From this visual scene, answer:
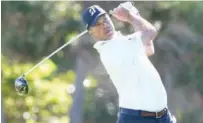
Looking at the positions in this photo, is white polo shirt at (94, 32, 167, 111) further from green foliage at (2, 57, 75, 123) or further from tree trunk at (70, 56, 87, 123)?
green foliage at (2, 57, 75, 123)

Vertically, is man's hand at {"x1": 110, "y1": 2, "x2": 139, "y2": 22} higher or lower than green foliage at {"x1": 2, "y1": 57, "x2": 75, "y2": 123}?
lower

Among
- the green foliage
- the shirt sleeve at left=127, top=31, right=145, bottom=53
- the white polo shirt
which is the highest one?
the green foliage

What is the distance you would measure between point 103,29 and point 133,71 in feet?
0.65

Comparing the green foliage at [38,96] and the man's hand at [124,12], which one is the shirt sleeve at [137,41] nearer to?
the man's hand at [124,12]

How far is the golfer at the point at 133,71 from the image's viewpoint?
8.48 ft

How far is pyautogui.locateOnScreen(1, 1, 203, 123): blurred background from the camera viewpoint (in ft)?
20.2

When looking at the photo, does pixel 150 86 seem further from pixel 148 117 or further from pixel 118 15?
pixel 118 15

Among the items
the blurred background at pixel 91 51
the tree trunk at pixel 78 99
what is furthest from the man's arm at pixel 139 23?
the tree trunk at pixel 78 99

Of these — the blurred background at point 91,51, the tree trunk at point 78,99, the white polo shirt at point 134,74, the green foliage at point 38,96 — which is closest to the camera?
the white polo shirt at point 134,74

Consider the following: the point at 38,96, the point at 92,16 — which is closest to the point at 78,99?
the point at 38,96

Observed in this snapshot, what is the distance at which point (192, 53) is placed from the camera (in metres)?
6.43

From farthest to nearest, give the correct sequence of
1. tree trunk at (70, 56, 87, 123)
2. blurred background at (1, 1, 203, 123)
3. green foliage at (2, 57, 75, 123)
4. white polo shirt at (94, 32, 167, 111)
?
green foliage at (2, 57, 75, 123), tree trunk at (70, 56, 87, 123), blurred background at (1, 1, 203, 123), white polo shirt at (94, 32, 167, 111)

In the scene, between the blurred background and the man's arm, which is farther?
the blurred background

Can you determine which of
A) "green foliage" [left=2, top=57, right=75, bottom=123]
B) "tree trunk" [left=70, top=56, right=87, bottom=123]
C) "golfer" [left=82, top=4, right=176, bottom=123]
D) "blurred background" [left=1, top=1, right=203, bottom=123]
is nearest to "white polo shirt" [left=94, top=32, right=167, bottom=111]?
"golfer" [left=82, top=4, right=176, bottom=123]
